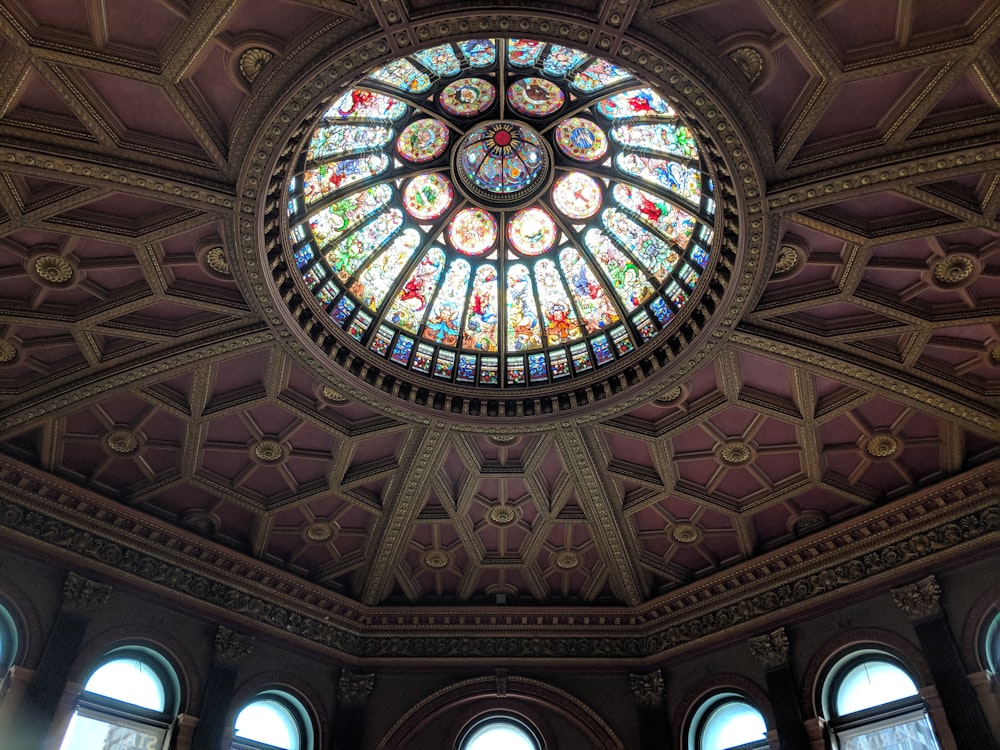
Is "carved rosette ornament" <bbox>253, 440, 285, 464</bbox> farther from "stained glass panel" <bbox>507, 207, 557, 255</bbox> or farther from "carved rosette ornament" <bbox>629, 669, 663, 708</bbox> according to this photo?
"carved rosette ornament" <bbox>629, 669, 663, 708</bbox>

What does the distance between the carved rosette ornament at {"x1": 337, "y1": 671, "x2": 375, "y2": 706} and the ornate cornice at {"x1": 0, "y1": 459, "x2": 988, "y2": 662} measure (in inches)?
23.1

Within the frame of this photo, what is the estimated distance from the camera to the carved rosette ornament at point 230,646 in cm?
1725

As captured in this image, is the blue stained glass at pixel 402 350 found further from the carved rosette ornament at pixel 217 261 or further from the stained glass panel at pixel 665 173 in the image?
the stained glass panel at pixel 665 173

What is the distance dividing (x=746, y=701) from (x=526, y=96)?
13.8 meters

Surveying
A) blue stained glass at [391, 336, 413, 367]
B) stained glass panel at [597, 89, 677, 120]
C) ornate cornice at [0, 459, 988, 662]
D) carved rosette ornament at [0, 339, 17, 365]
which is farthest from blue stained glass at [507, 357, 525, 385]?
carved rosette ornament at [0, 339, 17, 365]

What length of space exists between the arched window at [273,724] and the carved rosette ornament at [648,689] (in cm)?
728

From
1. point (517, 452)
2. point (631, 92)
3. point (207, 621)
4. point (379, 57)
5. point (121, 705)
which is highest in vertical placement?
point (631, 92)

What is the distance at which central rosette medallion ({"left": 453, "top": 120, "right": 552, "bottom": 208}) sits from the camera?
59.2 feet

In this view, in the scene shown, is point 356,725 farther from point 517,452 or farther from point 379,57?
point 379,57

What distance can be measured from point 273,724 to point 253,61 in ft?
44.1

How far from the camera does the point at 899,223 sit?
562 inches

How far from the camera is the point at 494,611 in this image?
19734mm

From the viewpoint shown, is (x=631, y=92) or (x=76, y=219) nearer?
(x=76, y=219)

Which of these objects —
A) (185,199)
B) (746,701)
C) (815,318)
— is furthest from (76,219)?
(746,701)
